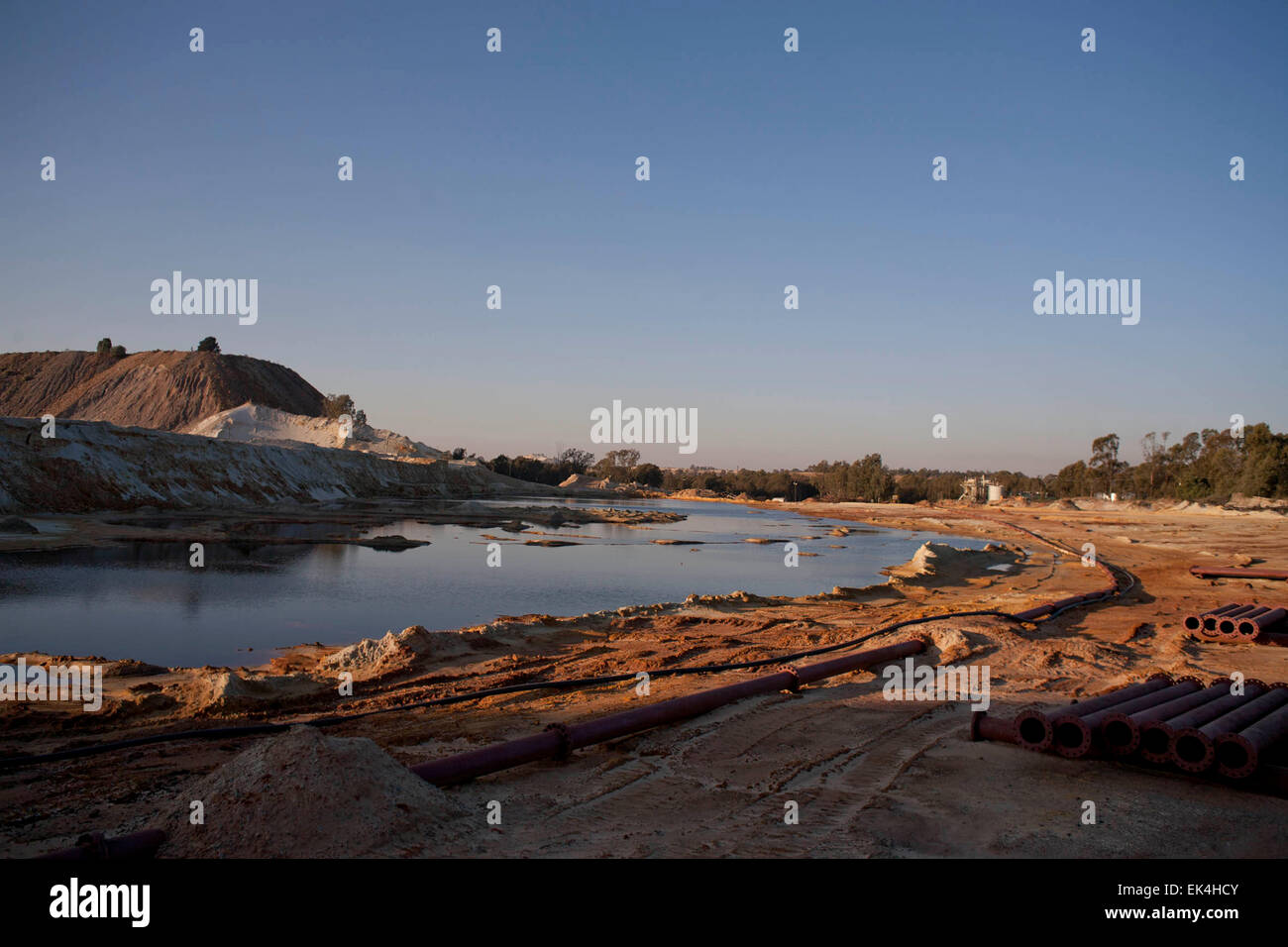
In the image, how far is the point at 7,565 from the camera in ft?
62.7

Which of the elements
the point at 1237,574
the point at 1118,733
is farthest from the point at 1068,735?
the point at 1237,574

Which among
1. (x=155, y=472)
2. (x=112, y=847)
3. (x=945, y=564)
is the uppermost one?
(x=155, y=472)

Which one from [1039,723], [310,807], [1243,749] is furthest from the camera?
[1039,723]

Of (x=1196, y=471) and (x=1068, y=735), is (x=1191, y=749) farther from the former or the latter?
(x=1196, y=471)

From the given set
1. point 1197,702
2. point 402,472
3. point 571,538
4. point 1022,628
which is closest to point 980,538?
point 571,538

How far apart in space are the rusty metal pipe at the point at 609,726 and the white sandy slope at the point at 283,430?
281 ft

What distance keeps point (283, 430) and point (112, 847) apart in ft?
329

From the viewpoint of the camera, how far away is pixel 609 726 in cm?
666

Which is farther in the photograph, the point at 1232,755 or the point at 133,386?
the point at 133,386

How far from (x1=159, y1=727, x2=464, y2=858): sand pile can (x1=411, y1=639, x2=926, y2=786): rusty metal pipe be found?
524mm

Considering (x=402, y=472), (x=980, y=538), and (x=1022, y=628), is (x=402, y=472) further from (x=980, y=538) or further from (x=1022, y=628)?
(x=1022, y=628)

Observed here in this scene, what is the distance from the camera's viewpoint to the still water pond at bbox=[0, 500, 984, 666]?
13141 mm

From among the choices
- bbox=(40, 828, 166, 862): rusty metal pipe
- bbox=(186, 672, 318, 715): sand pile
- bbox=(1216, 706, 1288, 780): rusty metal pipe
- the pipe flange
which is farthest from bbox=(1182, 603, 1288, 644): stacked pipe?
bbox=(40, 828, 166, 862): rusty metal pipe
